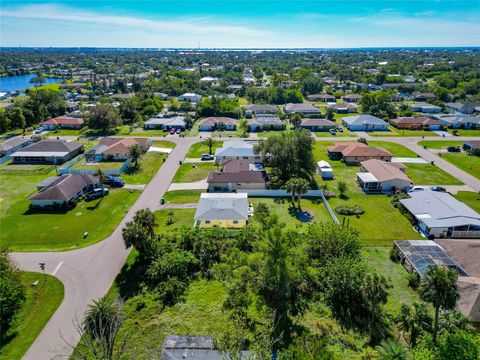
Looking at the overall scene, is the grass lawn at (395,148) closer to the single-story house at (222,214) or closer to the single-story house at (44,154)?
the single-story house at (222,214)

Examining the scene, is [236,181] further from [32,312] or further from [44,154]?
[44,154]

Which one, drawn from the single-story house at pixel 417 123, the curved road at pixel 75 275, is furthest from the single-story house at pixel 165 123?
the single-story house at pixel 417 123

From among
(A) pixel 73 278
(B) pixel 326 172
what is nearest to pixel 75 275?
(A) pixel 73 278

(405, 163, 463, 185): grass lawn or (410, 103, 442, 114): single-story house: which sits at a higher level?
(410, 103, 442, 114): single-story house

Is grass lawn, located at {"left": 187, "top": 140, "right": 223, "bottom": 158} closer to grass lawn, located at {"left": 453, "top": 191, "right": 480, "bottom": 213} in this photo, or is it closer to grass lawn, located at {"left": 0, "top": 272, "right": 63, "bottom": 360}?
grass lawn, located at {"left": 0, "top": 272, "right": 63, "bottom": 360}

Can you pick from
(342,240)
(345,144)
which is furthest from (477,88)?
(342,240)

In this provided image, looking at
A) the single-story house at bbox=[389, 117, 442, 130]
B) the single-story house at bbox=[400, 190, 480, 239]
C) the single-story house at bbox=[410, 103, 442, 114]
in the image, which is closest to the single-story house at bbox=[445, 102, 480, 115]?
the single-story house at bbox=[410, 103, 442, 114]

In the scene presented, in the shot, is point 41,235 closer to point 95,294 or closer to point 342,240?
point 95,294
